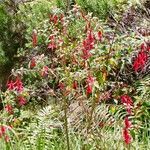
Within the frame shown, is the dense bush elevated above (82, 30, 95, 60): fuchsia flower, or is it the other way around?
(82, 30, 95, 60): fuchsia flower

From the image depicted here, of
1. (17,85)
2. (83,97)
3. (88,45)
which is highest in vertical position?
(88,45)

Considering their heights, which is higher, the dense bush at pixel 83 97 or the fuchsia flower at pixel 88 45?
the fuchsia flower at pixel 88 45

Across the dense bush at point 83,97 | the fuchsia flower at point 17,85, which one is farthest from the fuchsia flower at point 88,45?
the fuchsia flower at point 17,85

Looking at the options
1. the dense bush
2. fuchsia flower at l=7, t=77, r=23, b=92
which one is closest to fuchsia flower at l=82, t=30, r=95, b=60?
the dense bush

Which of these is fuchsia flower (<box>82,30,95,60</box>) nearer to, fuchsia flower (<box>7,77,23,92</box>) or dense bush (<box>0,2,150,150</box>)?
dense bush (<box>0,2,150,150</box>)

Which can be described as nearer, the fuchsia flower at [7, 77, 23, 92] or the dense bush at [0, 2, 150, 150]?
the dense bush at [0, 2, 150, 150]

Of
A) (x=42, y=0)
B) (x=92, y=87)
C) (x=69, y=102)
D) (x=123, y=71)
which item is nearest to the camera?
(x=92, y=87)

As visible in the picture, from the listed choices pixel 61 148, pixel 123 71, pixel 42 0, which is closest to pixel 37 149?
pixel 61 148

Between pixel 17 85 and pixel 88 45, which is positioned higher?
pixel 88 45

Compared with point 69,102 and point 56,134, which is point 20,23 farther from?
point 56,134

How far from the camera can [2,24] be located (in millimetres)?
7434

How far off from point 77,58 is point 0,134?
118cm

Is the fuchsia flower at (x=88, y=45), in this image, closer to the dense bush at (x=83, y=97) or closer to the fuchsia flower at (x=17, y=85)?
the dense bush at (x=83, y=97)

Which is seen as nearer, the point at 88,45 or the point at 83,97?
the point at 88,45
